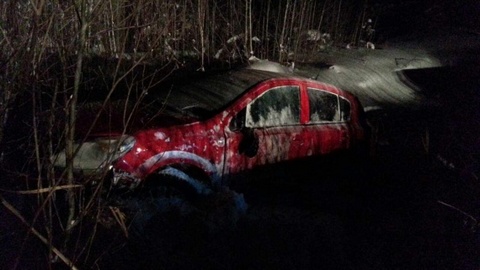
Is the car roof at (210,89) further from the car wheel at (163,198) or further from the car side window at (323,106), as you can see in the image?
the car wheel at (163,198)

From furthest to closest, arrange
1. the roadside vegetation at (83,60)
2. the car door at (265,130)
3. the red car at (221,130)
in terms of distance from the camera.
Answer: the car door at (265,130), the red car at (221,130), the roadside vegetation at (83,60)

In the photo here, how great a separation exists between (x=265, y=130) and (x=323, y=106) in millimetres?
1121

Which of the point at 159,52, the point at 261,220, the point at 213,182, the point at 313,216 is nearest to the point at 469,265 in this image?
the point at 313,216

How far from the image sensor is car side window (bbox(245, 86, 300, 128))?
19.4 feet

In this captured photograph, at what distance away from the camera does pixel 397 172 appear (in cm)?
736

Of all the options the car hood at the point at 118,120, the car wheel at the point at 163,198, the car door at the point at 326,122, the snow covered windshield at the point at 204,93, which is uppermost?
the snow covered windshield at the point at 204,93

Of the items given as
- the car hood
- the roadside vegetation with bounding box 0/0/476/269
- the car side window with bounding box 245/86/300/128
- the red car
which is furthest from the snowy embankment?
the car hood

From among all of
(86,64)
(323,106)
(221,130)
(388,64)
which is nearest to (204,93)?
(221,130)

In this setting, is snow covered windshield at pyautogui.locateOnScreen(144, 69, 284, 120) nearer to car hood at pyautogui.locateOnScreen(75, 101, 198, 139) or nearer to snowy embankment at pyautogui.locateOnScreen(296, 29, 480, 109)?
car hood at pyautogui.locateOnScreen(75, 101, 198, 139)

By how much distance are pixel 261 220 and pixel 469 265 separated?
184cm

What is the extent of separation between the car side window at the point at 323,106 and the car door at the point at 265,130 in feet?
0.87

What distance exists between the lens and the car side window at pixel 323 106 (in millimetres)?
6625

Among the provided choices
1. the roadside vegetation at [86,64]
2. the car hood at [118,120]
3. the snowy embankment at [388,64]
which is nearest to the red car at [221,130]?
the car hood at [118,120]

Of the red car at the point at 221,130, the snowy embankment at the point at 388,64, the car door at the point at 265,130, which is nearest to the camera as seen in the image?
the red car at the point at 221,130
